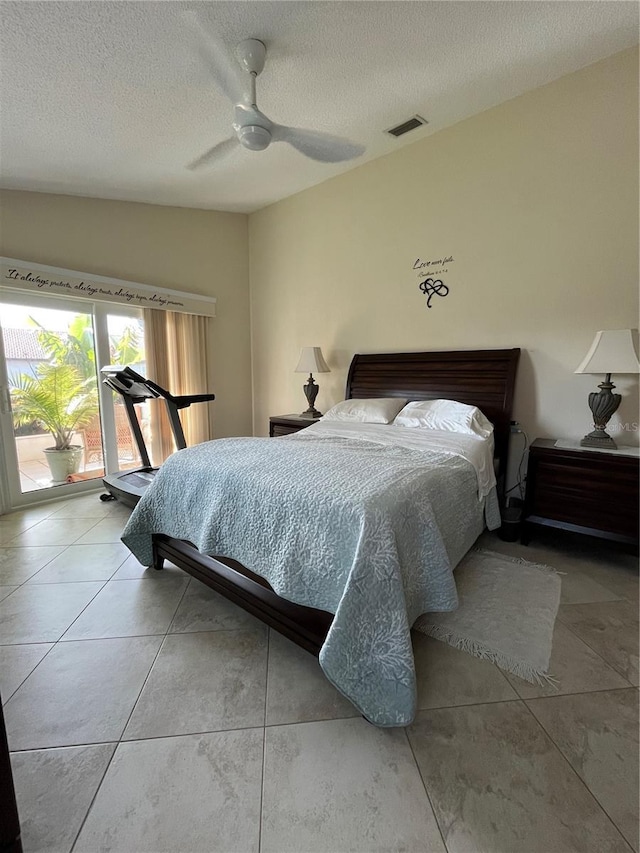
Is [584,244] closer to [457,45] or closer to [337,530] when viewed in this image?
[457,45]

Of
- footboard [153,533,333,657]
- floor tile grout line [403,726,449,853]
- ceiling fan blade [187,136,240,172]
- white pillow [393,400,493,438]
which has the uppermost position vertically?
ceiling fan blade [187,136,240,172]

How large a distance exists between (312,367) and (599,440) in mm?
2537

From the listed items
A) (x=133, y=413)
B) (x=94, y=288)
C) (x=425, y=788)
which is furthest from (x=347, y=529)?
(x=94, y=288)

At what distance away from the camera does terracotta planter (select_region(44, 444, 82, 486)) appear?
3744 mm

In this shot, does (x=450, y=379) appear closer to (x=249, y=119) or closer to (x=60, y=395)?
(x=249, y=119)

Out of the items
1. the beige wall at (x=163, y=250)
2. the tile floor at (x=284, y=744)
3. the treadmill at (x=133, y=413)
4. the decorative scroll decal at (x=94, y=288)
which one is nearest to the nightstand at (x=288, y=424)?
the treadmill at (x=133, y=413)

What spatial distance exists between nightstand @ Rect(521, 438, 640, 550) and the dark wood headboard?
44cm

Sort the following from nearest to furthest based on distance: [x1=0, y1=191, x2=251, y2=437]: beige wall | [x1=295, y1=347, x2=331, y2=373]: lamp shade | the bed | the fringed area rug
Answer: the bed < the fringed area rug < [x1=0, y1=191, x2=251, y2=437]: beige wall < [x1=295, y1=347, x2=331, y2=373]: lamp shade

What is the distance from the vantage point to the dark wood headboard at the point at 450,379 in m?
2.94

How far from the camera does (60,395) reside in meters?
3.71

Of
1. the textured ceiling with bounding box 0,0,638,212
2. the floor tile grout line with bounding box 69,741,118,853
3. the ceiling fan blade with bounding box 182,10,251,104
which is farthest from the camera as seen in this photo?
the textured ceiling with bounding box 0,0,638,212

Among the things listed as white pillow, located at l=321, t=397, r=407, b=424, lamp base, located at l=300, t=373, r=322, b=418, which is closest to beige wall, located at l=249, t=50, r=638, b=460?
lamp base, located at l=300, t=373, r=322, b=418

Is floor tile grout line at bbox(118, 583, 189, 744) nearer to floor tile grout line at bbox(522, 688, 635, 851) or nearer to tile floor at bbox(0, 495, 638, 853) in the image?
tile floor at bbox(0, 495, 638, 853)

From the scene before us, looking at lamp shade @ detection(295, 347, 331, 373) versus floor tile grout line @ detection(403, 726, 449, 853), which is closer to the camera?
floor tile grout line @ detection(403, 726, 449, 853)
